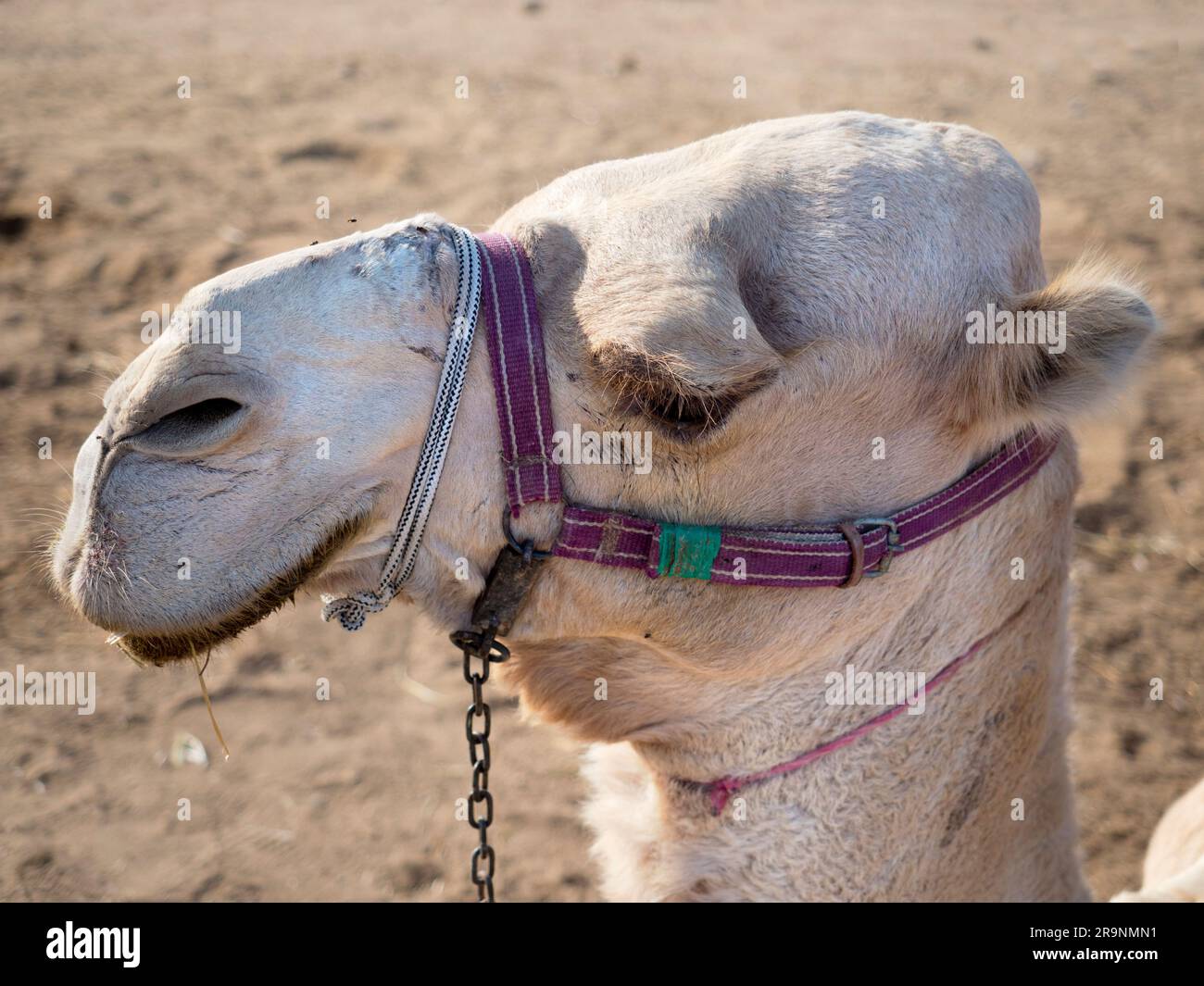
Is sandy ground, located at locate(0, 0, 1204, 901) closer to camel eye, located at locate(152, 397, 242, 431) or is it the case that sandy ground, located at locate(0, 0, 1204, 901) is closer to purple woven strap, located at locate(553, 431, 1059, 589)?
purple woven strap, located at locate(553, 431, 1059, 589)

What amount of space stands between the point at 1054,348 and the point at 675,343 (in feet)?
2.61

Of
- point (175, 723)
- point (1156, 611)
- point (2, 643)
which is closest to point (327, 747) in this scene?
point (175, 723)

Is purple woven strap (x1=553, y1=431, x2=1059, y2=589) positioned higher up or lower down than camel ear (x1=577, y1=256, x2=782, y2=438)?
lower down

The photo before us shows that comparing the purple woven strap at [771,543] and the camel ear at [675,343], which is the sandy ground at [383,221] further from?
the camel ear at [675,343]

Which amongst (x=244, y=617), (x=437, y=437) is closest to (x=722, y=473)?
(x=437, y=437)

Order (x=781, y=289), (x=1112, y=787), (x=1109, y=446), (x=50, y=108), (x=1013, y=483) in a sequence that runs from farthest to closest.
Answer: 1. (x=50, y=108)
2. (x=1109, y=446)
3. (x=1112, y=787)
4. (x=1013, y=483)
5. (x=781, y=289)

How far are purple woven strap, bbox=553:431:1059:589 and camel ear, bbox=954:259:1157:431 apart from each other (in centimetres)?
22

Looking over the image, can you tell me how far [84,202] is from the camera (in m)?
7.65

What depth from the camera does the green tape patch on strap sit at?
83.7 inches

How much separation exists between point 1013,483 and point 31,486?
491 cm

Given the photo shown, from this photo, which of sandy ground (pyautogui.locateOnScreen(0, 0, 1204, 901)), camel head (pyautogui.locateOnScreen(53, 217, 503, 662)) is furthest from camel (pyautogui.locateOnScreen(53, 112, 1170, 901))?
sandy ground (pyautogui.locateOnScreen(0, 0, 1204, 901))

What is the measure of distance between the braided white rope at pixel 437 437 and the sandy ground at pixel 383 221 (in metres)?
0.80

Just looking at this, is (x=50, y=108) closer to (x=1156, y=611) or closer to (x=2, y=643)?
(x=2, y=643)

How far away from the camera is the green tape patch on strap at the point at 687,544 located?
2.13 metres
